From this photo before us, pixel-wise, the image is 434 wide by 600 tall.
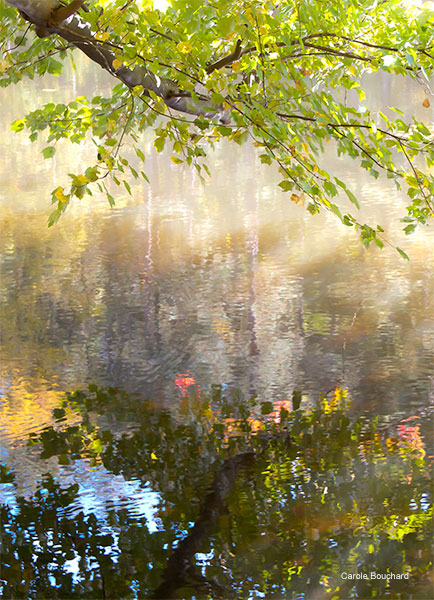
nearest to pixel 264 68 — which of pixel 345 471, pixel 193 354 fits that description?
pixel 345 471

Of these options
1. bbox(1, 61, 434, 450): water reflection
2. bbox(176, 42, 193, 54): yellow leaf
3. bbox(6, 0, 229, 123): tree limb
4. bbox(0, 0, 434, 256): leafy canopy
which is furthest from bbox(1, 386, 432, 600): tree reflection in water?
bbox(176, 42, 193, 54): yellow leaf

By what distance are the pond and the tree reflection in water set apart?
0.05 feet

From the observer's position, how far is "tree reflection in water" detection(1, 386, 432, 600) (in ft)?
15.0

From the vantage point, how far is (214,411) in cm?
695

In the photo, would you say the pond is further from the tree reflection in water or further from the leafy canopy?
the leafy canopy

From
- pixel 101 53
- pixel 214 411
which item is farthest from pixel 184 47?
pixel 214 411

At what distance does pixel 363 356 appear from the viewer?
8211 millimetres

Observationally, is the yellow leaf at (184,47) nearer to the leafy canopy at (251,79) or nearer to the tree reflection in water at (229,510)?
the leafy canopy at (251,79)

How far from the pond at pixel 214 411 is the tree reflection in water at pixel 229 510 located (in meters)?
0.02

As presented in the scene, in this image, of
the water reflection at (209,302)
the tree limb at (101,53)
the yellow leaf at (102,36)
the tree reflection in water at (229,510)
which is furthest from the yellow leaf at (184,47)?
the water reflection at (209,302)

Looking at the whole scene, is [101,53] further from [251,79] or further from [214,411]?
[214,411]

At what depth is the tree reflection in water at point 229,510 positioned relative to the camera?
4582 mm

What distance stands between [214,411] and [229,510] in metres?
1.70

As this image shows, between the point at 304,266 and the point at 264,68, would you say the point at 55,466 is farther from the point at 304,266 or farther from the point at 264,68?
the point at 304,266
